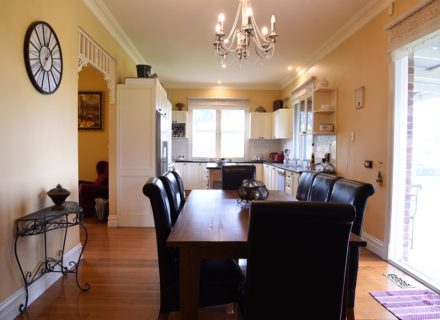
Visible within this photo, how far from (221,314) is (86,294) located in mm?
1144

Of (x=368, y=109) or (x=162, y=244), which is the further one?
(x=368, y=109)

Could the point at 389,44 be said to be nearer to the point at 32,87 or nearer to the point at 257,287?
the point at 257,287

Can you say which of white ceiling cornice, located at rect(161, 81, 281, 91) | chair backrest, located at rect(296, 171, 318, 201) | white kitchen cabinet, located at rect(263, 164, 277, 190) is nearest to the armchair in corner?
white kitchen cabinet, located at rect(263, 164, 277, 190)

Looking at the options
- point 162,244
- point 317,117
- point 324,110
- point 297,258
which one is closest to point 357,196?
point 297,258

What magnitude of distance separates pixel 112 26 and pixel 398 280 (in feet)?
14.4

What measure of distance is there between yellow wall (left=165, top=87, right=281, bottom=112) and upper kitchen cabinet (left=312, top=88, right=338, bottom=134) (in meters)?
3.23

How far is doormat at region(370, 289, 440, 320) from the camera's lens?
6.75ft

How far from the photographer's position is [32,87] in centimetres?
222

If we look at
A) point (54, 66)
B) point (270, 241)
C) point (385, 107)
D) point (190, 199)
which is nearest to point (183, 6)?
point (54, 66)

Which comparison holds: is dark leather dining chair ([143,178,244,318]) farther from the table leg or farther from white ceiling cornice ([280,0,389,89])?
white ceiling cornice ([280,0,389,89])

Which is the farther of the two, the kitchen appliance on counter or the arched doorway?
the kitchen appliance on counter

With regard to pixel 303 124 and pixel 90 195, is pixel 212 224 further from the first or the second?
pixel 303 124

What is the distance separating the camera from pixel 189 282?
4.83 feet

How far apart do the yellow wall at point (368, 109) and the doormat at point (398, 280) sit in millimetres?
507
